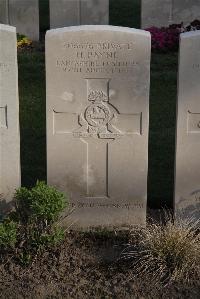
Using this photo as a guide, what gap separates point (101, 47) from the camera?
19.1 ft

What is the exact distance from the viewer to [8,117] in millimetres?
5988

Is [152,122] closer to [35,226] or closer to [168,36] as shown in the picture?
[35,226]

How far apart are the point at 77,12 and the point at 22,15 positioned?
4.13 feet

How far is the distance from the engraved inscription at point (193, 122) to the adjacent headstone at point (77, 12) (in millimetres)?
8810

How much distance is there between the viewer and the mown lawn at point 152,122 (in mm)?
7469

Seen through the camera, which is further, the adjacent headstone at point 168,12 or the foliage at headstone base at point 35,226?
the adjacent headstone at point 168,12

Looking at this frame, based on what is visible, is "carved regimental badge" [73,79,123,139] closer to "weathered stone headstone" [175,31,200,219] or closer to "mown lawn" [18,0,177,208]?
"weathered stone headstone" [175,31,200,219]

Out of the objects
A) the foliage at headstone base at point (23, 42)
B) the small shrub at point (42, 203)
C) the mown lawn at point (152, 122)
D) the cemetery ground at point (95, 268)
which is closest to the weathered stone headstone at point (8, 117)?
the small shrub at point (42, 203)

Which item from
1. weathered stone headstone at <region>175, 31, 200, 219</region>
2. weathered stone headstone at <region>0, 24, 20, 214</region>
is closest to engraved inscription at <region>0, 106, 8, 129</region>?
weathered stone headstone at <region>0, 24, 20, 214</region>

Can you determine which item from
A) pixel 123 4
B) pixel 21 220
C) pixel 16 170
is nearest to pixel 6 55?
pixel 16 170

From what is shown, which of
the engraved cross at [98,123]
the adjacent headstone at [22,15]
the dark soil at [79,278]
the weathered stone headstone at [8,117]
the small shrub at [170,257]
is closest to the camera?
the dark soil at [79,278]

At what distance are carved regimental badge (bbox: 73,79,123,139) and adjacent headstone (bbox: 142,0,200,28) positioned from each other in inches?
339

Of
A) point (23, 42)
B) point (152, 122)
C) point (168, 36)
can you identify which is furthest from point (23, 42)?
point (152, 122)

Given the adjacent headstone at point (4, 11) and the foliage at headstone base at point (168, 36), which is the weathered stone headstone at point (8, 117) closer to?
the foliage at headstone base at point (168, 36)
